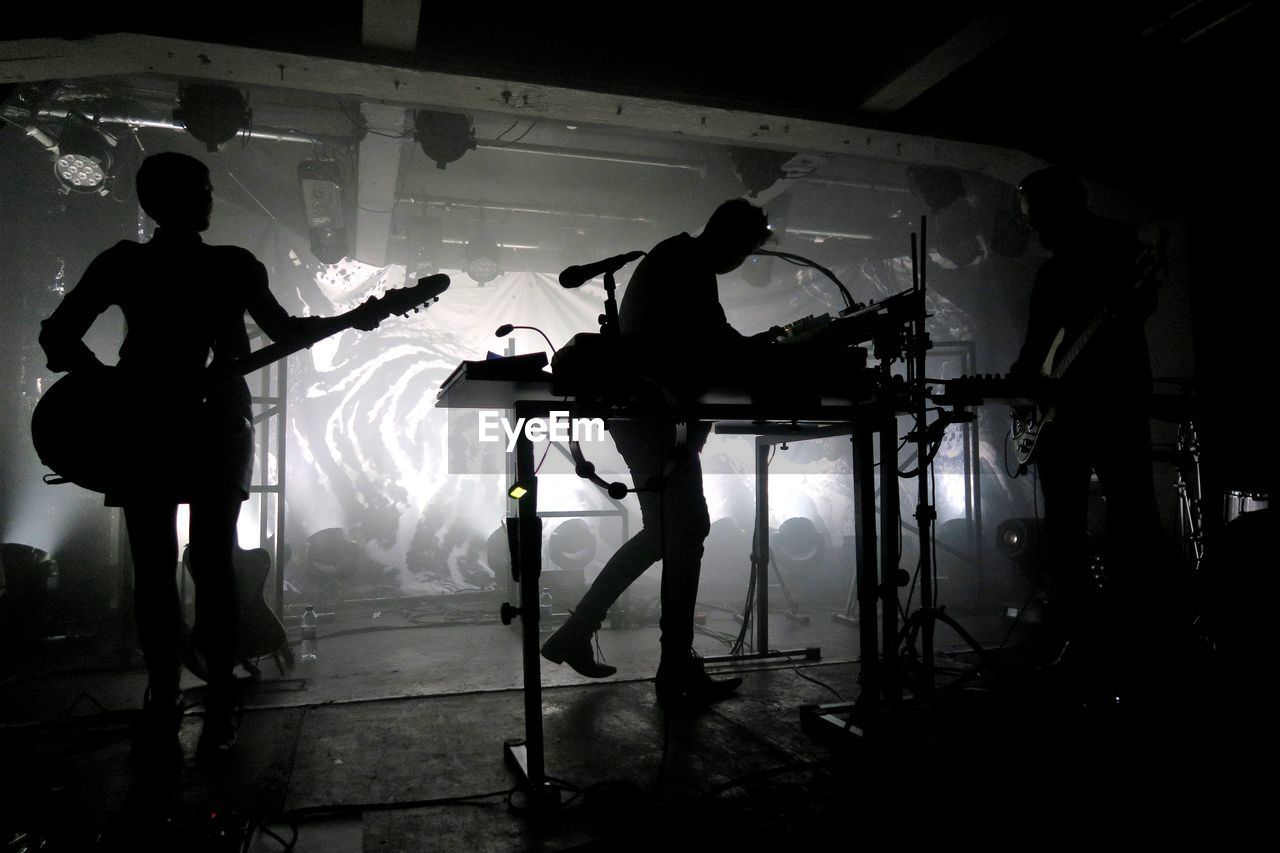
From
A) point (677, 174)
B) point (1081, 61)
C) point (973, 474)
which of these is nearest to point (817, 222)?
point (677, 174)

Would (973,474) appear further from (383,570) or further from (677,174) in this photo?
(383,570)

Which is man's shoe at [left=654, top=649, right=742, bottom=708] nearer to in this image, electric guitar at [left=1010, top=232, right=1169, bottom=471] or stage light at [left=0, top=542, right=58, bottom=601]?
electric guitar at [left=1010, top=232, right=1169, bottom=471]

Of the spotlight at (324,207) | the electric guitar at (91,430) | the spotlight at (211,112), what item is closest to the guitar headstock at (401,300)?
the electric guitar at (91,430)

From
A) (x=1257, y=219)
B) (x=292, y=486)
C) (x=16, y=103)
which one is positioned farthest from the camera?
(x=292, y=486)

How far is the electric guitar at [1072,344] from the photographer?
2.57m

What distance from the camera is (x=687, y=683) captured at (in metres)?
2.70

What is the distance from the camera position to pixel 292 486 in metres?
7.27

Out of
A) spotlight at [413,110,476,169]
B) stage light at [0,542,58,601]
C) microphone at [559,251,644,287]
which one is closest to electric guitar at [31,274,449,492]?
microphone at [559,251,644,287]

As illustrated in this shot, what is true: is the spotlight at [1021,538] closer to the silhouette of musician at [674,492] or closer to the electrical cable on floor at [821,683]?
the electrical cable on floor at [821,683]

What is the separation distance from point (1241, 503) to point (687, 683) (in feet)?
9.63

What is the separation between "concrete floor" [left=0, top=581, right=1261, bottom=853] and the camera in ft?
5.10

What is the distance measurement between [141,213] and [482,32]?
13.3 feet

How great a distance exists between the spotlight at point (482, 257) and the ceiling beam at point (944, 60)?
455 centimetres

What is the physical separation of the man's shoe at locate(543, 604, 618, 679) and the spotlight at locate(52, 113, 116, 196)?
A: 17.3 feet
